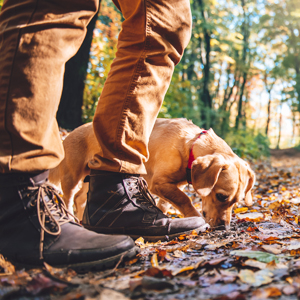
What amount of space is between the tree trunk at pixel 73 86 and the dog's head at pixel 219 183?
518cm

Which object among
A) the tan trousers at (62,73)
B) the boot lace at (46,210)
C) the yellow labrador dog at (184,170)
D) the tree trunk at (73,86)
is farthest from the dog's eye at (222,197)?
the tree trunk at (73,86)

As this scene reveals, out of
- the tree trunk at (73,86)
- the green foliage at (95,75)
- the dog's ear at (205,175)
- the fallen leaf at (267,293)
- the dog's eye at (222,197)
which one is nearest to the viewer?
the fallen leaf at (267,293)

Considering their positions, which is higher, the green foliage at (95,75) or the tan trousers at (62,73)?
the green foliage at (95,75)

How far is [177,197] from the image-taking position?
3504 millimetres

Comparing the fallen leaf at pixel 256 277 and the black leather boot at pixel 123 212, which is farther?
the black leather boot at pixel 123 212

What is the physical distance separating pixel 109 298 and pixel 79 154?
122 inches

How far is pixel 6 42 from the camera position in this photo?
1502mm

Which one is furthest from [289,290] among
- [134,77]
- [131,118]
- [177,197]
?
[177,197]

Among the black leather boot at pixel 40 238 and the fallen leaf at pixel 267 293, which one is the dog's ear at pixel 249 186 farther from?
the fallen leaf at pixel 267 293

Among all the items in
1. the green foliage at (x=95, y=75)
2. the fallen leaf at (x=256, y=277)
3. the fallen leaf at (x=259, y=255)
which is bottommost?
the fallen leaf at (x=259, y=255)

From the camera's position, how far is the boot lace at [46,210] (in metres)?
1.54

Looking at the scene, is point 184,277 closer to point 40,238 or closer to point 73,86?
point 40,238

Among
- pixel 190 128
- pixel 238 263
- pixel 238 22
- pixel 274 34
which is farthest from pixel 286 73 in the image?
pixel 238 263

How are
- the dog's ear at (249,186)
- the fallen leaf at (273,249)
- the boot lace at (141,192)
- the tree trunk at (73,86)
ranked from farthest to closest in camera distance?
the tree trunk at (73,86)
the dog's ear at (249,186)
the boot lace at (141,192)
the fallen leaf at (273,249)
